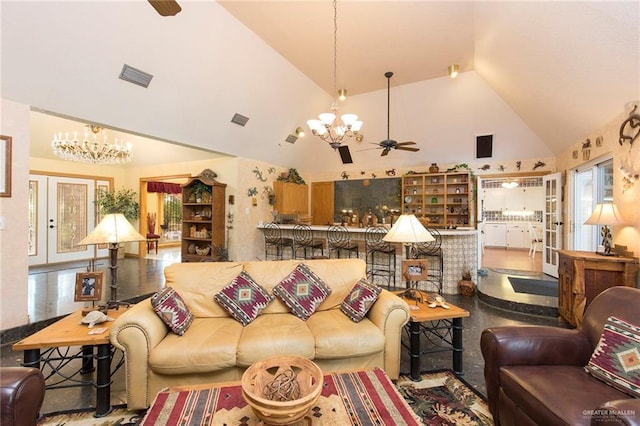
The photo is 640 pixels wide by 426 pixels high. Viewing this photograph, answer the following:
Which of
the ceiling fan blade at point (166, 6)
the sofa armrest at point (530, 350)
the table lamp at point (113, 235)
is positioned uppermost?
the ceiling fan blade at point (166, 6)

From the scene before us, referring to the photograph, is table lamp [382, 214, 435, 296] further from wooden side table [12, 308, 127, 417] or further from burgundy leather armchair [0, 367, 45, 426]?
burgundy leather armchair [0, 367, 45, 426]

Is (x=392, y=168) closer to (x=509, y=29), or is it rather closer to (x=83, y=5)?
(x=509, y=29)

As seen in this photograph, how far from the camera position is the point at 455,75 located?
4.84 meters

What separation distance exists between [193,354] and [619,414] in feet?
7.07

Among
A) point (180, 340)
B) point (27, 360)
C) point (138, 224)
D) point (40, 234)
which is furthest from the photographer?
point (138, 224)

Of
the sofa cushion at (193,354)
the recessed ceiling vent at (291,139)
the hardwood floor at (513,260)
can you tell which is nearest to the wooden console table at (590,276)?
the hardwood floor at (513,260)

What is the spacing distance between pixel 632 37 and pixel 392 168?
201 inches

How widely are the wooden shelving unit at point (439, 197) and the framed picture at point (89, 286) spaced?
20.4 ft

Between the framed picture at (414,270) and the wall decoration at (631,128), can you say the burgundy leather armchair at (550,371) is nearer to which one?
the framed picture at (414,270)

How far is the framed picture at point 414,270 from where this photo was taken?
279 cm

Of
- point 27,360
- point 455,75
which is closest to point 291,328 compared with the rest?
point 27,360

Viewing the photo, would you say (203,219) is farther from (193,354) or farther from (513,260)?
(513,260)

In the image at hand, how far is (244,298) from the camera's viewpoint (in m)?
2.49

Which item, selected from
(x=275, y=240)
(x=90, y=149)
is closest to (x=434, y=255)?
(x=275, y=240)
